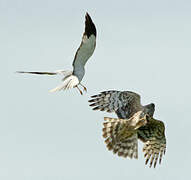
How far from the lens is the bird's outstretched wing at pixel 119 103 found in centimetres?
1224

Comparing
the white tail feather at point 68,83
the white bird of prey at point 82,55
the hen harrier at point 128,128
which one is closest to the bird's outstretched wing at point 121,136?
the hen harrier at point 128,128

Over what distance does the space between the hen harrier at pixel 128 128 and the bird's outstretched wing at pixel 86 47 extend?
144cm

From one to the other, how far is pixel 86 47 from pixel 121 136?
2472 millimetres

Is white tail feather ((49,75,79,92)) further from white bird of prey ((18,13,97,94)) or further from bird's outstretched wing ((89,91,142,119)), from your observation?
bird's outstretched wing ((89,91,142,119))

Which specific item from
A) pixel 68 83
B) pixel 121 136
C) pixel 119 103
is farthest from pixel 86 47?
pixel 121 136

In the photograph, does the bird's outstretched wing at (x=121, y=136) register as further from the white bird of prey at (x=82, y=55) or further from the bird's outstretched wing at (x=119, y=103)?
the white bird of prey at (x=82, y=55)

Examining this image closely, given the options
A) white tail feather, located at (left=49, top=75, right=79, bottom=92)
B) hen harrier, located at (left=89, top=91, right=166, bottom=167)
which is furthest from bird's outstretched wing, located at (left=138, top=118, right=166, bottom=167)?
white tail feather, located at (left=49, top=75, right=79, bottom=92)

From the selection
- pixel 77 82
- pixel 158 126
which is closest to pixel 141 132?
pixel 158 126

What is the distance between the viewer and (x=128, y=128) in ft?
39.4

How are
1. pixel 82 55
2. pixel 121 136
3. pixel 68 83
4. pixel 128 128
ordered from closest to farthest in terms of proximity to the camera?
pixel 128 128
pixel 121 136
pixel 68 83
pixel 82 55

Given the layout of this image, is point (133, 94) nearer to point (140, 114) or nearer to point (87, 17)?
point (140, 114)

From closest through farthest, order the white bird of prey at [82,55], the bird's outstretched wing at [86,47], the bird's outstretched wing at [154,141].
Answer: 1. the bird's outstretched wing at [154,141]
2. the white bird of prey at [82,55]
3. the bird's outstretched wing at [86,47]

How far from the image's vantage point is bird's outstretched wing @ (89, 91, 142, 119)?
40.1ft

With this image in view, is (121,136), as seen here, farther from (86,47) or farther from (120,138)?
(86,47)
